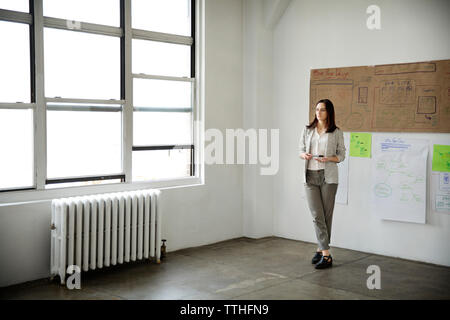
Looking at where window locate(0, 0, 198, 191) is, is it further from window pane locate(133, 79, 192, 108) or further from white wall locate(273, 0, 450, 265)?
white wall locate(273, 0, 450, 265)

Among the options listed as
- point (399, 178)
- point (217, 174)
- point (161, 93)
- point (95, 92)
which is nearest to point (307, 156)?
point (399, 178)

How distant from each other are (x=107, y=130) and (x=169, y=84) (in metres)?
1.03

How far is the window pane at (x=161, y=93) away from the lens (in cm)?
584

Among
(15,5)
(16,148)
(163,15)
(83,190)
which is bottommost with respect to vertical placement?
(83,190)

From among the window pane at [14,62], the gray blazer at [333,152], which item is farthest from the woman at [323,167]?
the window pane at [14,62]

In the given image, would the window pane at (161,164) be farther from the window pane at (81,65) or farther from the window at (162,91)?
the window pane at (81,65)

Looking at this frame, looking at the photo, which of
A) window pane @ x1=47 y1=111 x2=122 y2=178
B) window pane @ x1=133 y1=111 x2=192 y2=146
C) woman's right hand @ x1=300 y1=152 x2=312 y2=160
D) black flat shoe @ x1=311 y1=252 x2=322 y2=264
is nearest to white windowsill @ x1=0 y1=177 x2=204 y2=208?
window pane @ x1=47 y1=111 x2=122 y2=178

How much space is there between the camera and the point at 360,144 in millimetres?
6090

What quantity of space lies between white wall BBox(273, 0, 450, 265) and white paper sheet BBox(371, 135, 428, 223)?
10 cm

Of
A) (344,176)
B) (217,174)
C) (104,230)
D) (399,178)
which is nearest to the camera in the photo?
(104,230)

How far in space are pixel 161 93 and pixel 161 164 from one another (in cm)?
82

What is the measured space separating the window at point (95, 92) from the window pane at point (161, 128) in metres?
0.01

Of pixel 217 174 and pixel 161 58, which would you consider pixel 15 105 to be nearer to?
pixel 161 58
